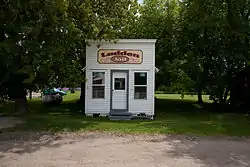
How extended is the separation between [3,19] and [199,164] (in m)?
10.6

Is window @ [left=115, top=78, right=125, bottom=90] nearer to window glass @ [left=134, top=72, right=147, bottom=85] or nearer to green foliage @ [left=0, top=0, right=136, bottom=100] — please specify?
window glass @ [left=134, top=72, right=147, bottom=85]

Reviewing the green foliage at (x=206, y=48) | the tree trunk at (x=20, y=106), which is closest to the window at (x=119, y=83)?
the green foliage at (x=206, y=48)

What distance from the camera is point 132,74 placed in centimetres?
1659

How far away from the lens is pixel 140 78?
54.8 feet

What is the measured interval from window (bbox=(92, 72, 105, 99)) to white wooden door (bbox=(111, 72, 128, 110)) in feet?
1.88

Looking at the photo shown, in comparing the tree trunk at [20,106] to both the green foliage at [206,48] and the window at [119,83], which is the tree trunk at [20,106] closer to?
the window at [119,83]

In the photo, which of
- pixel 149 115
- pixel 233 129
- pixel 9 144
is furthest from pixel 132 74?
pixel 9 144

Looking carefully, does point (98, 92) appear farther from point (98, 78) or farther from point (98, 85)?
point (98, 78)

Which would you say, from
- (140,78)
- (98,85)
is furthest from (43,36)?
(140,78)

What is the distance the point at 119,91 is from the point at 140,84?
119cm

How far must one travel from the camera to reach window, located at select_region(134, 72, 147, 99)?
16677 millimetres

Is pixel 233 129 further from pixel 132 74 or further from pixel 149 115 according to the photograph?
pixel 132 74

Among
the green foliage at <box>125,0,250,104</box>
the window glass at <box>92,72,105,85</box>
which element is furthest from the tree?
the green foliage at <box>125,0,250,104</box>

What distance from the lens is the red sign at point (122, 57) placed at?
1655 centimetres
